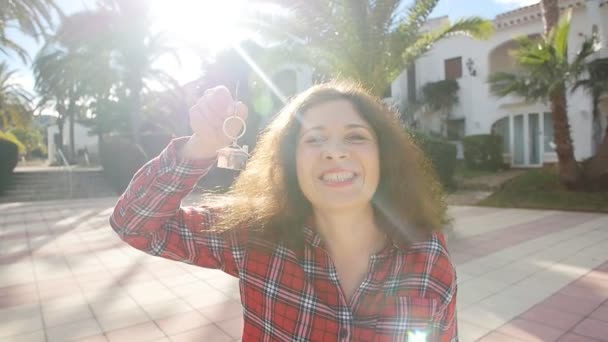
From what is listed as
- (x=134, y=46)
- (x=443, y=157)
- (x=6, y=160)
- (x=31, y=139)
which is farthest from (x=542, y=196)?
→ (x=31, y=139)

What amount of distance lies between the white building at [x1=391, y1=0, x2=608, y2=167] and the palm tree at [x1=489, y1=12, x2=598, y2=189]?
15.6ft

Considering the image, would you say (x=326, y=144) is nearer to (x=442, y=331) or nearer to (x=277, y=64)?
(x=442, y=331)

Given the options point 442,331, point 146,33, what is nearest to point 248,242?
point 442,331

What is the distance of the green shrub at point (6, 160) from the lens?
14.6 m

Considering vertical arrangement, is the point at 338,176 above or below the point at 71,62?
below

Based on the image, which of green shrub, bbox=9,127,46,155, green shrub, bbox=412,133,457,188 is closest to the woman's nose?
green shrub, bbox=412,133,457,188

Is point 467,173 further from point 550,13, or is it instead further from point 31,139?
point 31,139

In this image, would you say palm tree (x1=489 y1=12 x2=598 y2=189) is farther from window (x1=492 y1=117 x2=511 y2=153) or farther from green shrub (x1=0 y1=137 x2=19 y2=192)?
green shrub (x1=0 y1=137 x2=19 y2=192)

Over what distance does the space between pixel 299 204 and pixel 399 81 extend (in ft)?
62.7

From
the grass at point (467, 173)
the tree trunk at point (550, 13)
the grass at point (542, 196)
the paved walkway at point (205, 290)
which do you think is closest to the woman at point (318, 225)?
the paved walkway at point (205, 290)

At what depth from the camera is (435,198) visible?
1755mm

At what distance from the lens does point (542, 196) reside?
424 inches

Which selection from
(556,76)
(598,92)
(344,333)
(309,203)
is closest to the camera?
(344,333)

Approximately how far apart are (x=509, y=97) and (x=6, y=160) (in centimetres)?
1894
